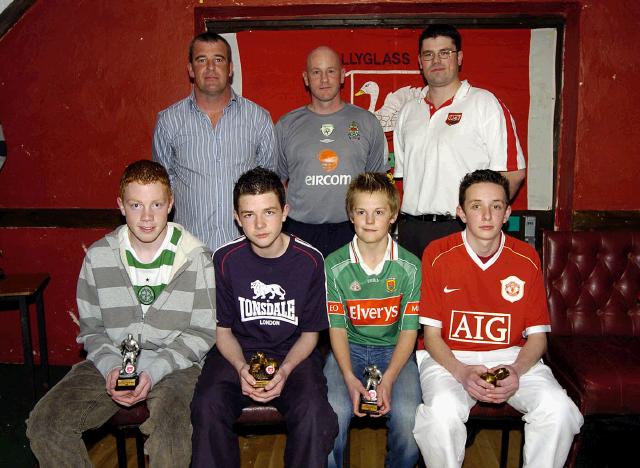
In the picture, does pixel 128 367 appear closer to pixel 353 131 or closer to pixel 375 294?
pixel 375 294

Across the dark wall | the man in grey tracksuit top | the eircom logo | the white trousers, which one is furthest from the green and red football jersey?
the dark wall

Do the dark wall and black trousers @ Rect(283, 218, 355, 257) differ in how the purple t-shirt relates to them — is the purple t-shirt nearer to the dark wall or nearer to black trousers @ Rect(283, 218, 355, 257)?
black trousers @ Rect(283, 218, 355, 257)

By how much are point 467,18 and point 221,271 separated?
2440 millimetres

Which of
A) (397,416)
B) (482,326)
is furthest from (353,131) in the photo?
(397,416)

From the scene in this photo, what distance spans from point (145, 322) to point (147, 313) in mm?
43

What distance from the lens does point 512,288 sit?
8.00ft

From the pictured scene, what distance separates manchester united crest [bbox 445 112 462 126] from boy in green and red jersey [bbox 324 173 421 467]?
2.46ft

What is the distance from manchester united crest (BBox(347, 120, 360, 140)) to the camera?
10.3 ft

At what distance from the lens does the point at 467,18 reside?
3512mm

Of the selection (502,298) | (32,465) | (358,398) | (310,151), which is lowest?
(32,465)

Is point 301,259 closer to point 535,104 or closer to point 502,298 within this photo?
point 502,298

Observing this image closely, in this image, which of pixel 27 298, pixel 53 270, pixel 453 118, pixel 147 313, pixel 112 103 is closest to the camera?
pixel 147 313

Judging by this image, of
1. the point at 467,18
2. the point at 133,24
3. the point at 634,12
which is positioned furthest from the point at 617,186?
the point at 133,24

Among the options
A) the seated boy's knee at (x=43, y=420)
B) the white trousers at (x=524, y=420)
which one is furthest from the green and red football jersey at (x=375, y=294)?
the seated boy's knee at (x=43, y=420)
